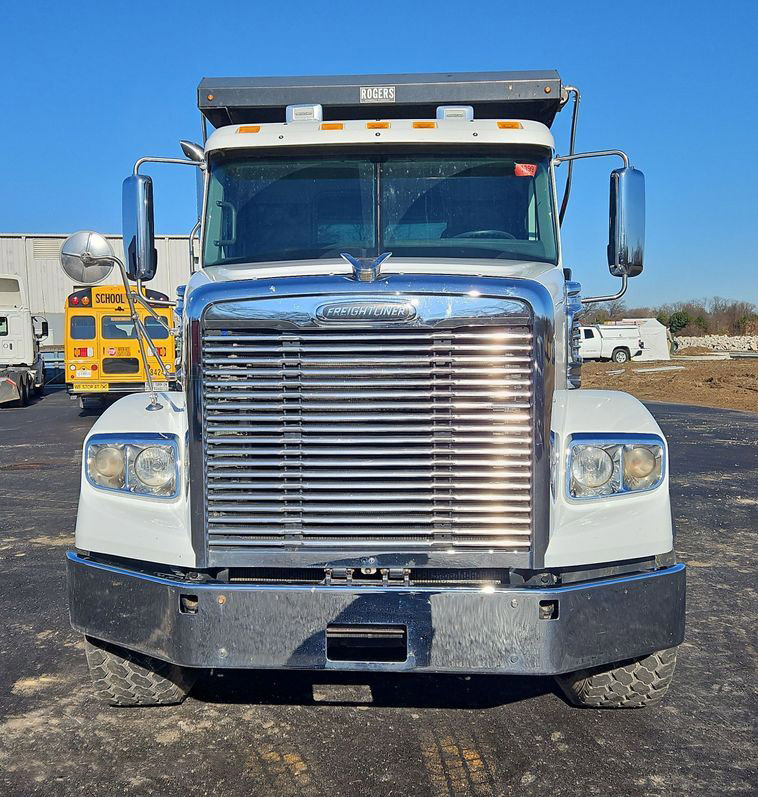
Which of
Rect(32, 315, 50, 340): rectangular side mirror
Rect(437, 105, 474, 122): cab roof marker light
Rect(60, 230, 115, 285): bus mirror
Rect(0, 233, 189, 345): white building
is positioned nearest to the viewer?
Rect(60, 230, 115, 285): bus mirror

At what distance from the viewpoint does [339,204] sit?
4.73m

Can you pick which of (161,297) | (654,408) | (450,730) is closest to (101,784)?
(450,730)

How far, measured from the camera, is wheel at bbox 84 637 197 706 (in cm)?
376

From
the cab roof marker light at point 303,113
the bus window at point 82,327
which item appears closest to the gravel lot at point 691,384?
the bus window at point 82,327

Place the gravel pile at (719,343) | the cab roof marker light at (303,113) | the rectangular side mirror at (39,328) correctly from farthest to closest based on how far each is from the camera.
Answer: the gravel pile at (719,343) → the rectangular side mirror at (39,328) → the cab roof marker light at (303,113)

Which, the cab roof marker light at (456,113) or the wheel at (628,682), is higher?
the cab roof marker light at (456,113)

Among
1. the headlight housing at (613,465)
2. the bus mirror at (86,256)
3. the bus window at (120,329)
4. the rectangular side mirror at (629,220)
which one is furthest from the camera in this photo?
the bus window at (120,329)

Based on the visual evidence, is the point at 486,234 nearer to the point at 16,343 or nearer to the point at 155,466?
the point at 155,466

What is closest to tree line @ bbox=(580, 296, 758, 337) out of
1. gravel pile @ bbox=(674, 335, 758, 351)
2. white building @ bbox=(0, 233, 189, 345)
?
gravel pile @ bbox=(674, 335, 758, 351)

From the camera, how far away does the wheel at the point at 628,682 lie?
374cm

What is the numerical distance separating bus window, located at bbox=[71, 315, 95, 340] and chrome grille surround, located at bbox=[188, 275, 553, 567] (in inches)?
639

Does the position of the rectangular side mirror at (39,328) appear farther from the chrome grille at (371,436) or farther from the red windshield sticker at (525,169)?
the chrome grille at (371,436)

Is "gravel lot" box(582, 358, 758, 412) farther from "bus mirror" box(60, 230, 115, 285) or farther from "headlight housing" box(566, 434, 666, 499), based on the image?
"bus mirror" box(60, 230, 115, 285)

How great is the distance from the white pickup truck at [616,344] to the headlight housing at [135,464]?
37.2 metres
